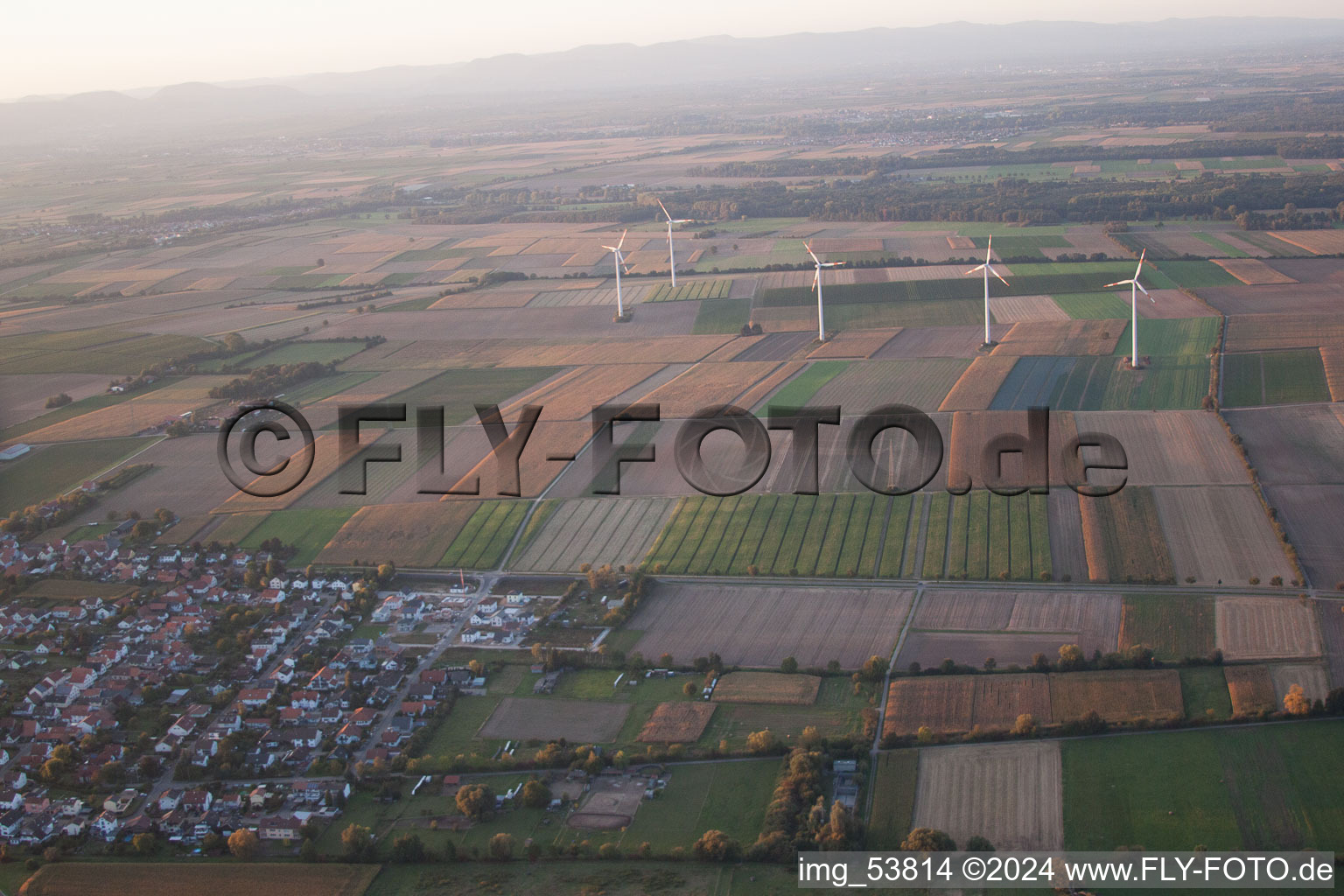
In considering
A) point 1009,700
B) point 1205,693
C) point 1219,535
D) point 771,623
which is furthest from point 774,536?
point 1205,693

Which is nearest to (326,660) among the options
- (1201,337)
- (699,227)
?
(1201,337)

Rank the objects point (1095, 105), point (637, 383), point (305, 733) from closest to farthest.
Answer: point (305, 733)
point (637, 383)
point (1095, 105)

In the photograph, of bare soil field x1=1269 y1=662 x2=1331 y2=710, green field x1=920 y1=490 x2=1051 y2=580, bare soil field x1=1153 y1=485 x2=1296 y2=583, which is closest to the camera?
bare soil field x1=1269 y1=662 x2=1331 y2=710

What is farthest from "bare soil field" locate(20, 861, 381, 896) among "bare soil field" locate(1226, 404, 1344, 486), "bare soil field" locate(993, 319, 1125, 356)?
"bare soil field" locate(993, 319, 1125, 356)

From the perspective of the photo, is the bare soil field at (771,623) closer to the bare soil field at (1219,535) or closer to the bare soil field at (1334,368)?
the bare soil field at (1219,535)

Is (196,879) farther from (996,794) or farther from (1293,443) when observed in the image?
(1293,443)

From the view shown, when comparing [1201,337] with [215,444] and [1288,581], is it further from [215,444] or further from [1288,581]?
[215,444]

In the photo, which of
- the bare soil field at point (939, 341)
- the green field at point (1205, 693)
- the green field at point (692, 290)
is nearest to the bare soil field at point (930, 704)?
the green field at point (1205, 693)

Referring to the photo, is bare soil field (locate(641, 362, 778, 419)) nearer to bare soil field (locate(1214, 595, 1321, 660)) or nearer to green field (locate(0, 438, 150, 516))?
green field (locate(0, 438, 150, 516))
